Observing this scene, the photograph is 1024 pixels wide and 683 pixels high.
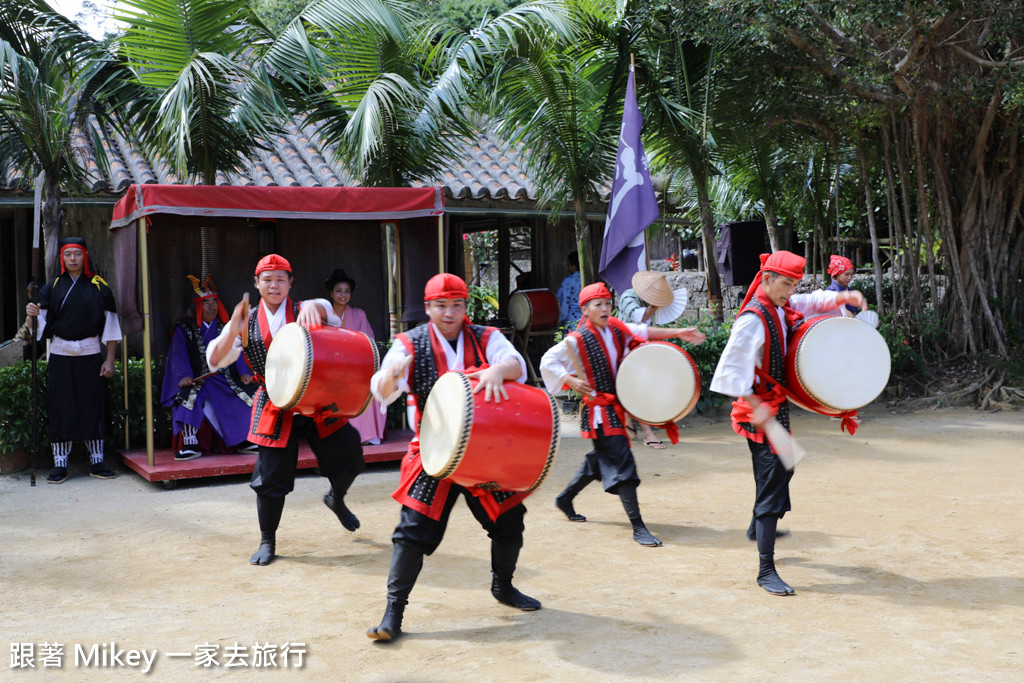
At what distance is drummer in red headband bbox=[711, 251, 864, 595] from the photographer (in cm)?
418

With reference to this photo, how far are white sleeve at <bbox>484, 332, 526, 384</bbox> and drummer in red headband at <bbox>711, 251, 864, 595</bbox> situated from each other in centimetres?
96

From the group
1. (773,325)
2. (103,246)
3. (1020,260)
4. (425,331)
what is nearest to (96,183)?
(103,246)

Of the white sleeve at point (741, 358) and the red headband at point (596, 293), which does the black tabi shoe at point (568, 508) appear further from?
the white sleeve at point (741, 358)

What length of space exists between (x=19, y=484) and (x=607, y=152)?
606cm

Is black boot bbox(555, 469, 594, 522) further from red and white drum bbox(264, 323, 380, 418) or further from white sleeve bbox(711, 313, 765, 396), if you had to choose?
white sleeve bbox(711, 313, 765, 396)

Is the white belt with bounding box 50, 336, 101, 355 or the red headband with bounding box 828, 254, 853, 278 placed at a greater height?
the red headband with bounding box 828, 254, 853, 278

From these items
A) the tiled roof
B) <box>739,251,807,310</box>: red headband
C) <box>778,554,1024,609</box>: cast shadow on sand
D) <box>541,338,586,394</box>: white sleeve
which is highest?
the tiled roof

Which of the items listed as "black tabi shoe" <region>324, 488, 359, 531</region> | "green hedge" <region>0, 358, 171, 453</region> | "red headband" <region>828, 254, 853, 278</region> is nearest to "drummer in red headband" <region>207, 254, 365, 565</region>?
"black tabi shoe" <region>324, 488, 359, 531</region>

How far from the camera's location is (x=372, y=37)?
8453 millimetres

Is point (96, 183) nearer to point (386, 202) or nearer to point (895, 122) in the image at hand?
point (386, 202)

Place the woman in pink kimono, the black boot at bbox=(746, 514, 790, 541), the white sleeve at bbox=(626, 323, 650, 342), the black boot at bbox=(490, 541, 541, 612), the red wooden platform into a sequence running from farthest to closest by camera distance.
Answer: the woman in pink kimono < the red wooden platform < the white sleeve at bbox=(626, 323, 650, 342) < the black boot at bbox=(746, 514, 790, 541) < the black boot at bbox=(490, 541, 541, 612)

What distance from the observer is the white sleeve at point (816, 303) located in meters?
4.71

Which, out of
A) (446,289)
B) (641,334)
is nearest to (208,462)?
(641,334)

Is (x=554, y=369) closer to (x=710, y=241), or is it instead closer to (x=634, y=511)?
(x=634, y=511)
